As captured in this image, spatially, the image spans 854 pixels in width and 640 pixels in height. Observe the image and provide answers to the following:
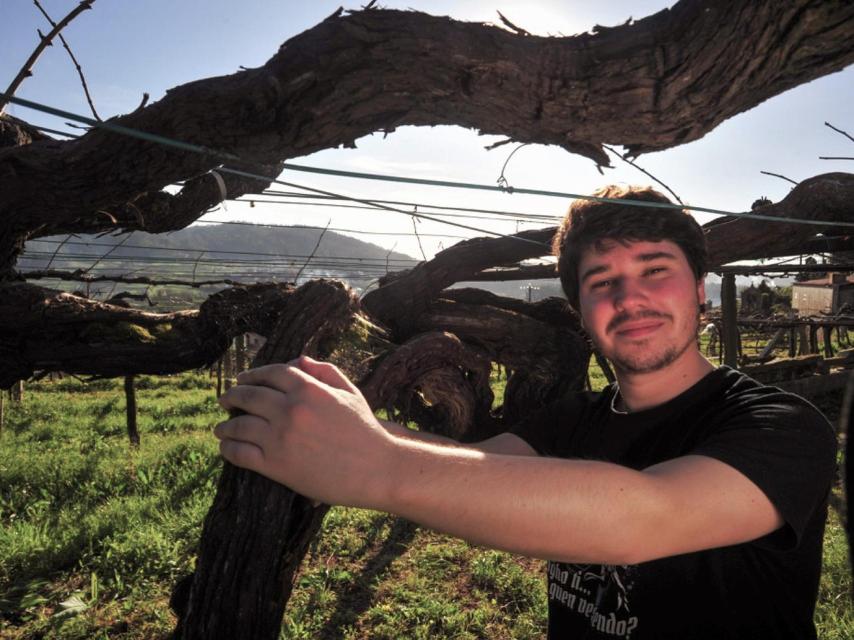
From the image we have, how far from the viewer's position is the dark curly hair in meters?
2.14

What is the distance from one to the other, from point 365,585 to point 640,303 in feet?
14.4

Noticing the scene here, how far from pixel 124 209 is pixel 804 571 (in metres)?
4.51

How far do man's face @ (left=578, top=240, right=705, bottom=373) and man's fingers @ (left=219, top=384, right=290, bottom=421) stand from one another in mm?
1332

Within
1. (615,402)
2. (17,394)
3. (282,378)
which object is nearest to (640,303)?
(615,402)

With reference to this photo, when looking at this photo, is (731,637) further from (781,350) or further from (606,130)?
(781,350)

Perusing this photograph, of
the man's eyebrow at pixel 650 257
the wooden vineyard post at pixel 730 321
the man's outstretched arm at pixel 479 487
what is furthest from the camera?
the wooden vineyard post at pixel 730 321

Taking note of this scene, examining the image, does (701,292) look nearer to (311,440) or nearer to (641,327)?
(641,327)

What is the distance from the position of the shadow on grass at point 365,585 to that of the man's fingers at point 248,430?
4007 millimetres

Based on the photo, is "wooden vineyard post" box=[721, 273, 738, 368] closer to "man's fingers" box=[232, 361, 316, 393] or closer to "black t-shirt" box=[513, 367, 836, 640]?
"black t-shirt" box=[513, 367, 836, 640]

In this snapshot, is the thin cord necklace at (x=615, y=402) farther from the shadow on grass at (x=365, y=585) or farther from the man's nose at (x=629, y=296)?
the shadow on grass at (x=365, y=585)

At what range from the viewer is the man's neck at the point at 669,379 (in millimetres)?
1999

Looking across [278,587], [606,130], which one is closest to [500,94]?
[606,130]

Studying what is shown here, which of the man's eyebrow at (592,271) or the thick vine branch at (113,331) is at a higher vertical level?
the man's eyebrow at (592,271)

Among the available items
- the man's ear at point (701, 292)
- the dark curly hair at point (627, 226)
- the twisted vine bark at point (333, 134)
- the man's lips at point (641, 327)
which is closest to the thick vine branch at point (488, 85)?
the twisted vine bark at point (333, 134)
